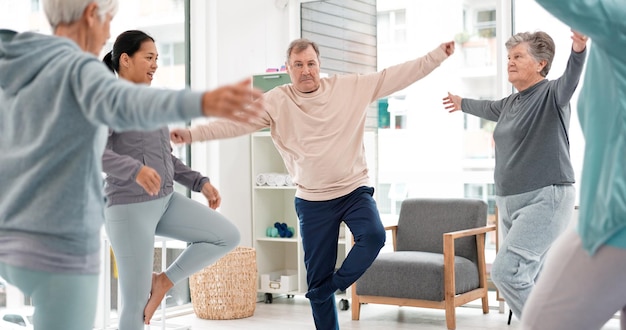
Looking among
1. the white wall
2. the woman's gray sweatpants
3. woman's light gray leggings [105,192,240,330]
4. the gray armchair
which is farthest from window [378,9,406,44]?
woman's light gray leggings [105,192,240,330]

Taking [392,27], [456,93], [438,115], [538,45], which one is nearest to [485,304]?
[438,115]

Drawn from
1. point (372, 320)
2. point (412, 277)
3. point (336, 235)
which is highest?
point (336, 235)

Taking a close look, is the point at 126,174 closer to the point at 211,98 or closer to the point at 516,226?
the point at 211,98

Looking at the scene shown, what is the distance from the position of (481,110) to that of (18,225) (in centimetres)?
272

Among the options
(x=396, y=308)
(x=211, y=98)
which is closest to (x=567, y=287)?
(x=211, y=98)

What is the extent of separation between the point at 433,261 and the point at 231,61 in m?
2.10

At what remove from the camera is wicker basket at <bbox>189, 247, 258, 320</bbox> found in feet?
17.5

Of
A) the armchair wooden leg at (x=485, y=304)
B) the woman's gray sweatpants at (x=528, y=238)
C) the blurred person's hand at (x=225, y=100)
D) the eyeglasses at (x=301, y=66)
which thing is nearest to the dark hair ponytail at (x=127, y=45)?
the eyeglasses at (x=301, y=66)

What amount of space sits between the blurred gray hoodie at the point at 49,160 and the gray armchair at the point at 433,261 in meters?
3.23

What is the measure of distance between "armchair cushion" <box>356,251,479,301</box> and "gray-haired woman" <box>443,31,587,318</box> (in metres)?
1.22

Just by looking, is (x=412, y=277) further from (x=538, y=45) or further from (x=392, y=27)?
(x=392, y=27)

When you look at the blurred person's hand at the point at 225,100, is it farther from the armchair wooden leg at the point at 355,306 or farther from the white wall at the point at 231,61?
the white wall at the point at 231,61

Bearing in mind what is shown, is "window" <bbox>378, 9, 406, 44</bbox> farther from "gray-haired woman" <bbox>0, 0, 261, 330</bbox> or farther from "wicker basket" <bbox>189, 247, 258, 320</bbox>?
"gray-haired woman" <bbox>0, 0, 261, 330</bbox>

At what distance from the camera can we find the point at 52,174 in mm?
1780
